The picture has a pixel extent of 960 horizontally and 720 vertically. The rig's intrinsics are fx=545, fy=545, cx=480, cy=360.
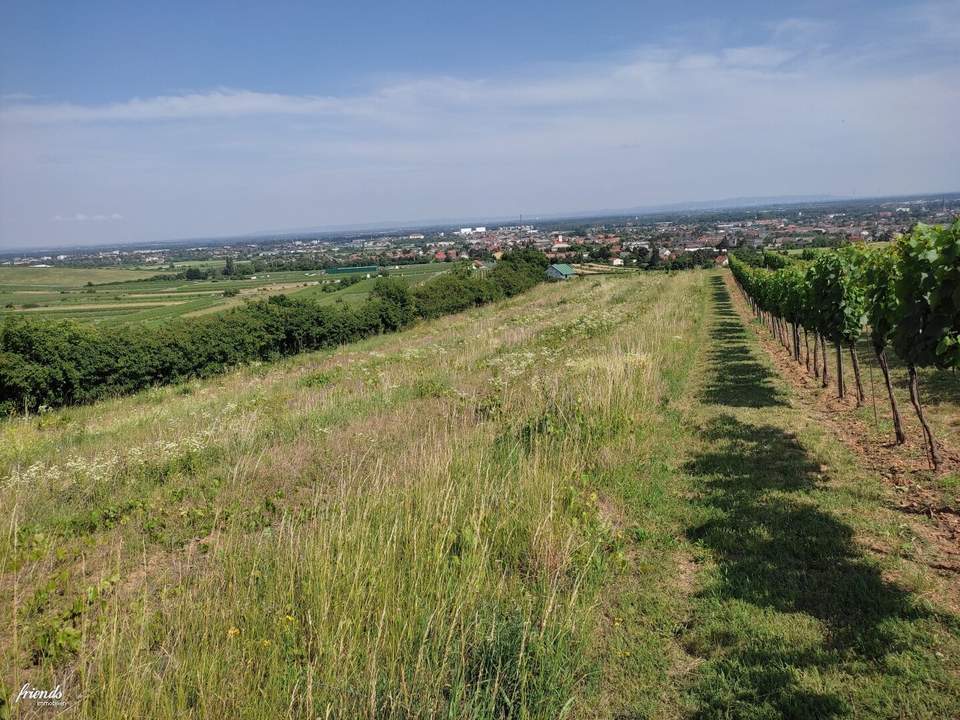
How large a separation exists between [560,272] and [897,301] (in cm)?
6706

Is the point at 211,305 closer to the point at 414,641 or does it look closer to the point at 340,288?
the point at 340,288

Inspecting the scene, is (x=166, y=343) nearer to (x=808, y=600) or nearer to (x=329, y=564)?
(x=329, y=564)

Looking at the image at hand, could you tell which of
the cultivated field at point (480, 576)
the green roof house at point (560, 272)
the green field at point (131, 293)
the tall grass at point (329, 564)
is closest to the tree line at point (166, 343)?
the green field at point (131, 293)

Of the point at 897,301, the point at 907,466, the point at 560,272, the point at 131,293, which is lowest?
the point at 907,466

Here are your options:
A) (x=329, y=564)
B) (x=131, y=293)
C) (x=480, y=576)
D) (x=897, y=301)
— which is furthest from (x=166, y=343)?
(x=131, y=293)

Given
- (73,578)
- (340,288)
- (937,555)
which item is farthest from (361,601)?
(340,288)

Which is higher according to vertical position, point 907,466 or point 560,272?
point 560,272

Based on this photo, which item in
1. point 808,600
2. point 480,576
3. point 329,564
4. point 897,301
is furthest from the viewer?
point 897,301

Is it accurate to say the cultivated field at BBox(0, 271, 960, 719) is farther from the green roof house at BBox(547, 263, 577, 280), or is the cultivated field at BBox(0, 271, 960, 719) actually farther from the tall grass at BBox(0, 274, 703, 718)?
the green roof house at BBox(547, 263, 577, 280)

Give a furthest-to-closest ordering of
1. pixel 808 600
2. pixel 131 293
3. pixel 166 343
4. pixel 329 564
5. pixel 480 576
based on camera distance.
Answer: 1. pixel 131 293
2. pixel 166 343
3. pixel 808 600
4. pixel 480 576
5. pixel 329 564

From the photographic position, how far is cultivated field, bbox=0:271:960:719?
339 cm

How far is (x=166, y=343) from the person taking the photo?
2939 centimetres

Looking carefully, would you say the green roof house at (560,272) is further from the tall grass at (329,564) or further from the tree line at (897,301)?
the tall grass at (329,564)

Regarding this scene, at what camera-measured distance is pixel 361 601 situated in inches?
154
